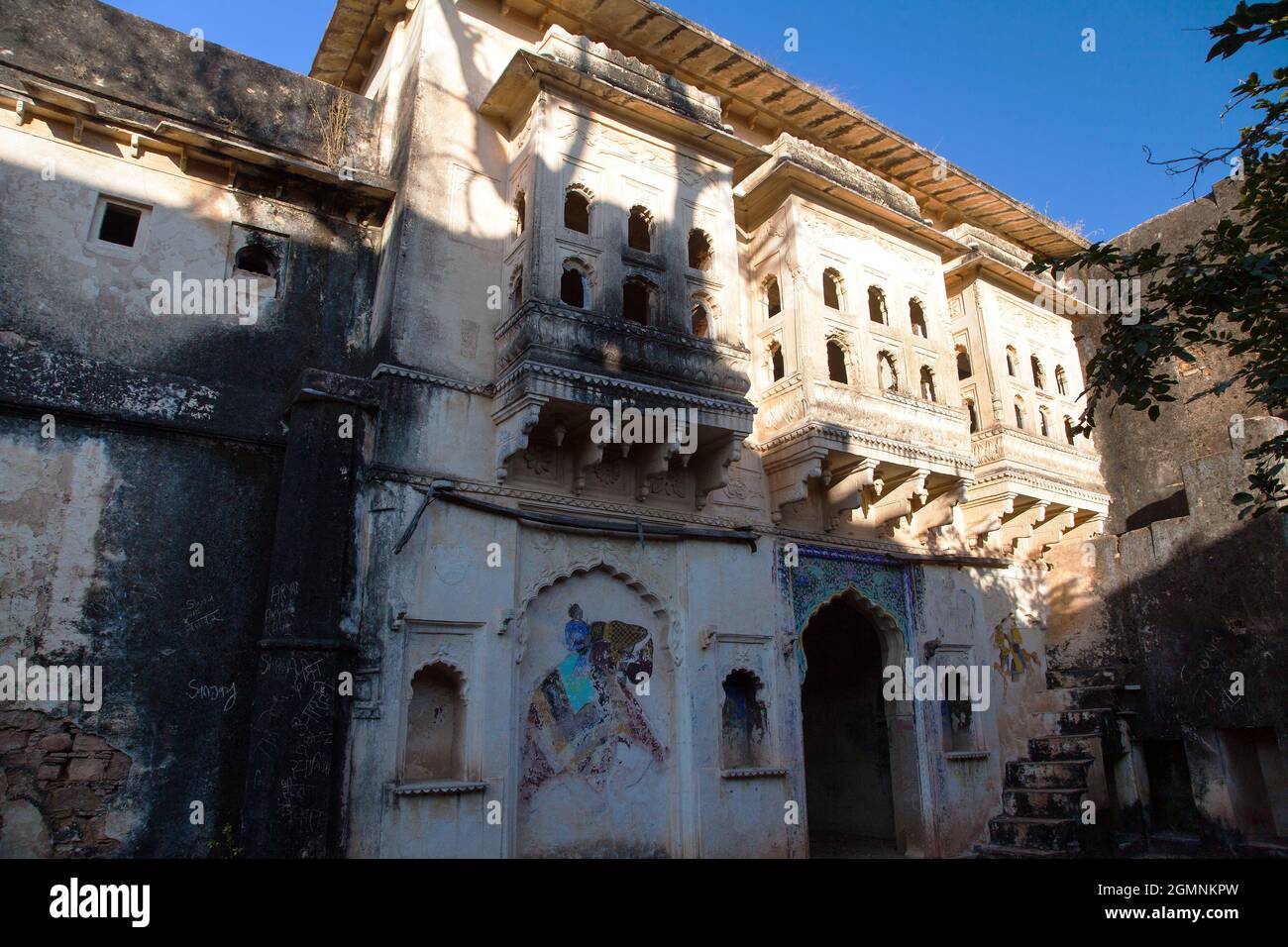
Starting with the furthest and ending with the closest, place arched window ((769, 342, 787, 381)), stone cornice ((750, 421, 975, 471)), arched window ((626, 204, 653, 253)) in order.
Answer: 1. arched window ((769, 342, 787, 381))
2. stone cornice ((750, 421, 975, 471))
3. arched window ((626, 204, 653, 253))

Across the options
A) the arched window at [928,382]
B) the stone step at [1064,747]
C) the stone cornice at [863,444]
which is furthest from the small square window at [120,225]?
the stone step at [1064,747]

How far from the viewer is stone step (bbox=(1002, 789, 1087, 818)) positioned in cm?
1097

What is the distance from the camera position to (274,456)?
8070mm

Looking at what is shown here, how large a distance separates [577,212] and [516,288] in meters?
1.76

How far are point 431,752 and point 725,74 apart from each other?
926 centimetres

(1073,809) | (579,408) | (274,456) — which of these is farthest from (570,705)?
(1073,809)

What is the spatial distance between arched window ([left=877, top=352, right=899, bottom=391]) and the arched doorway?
3239 mm

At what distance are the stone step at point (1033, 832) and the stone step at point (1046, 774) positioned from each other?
1.61 feet

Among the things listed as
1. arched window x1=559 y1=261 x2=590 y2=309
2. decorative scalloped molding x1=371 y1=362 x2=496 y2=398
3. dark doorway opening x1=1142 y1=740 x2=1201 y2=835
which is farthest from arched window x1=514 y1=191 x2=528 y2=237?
dark doorway opening x1=1142 y1=740 x2=1201 y2=835

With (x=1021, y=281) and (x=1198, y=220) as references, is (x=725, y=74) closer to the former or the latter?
(x=1021, y=281)

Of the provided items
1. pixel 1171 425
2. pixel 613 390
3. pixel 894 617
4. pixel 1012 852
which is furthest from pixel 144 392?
pixel 1171 425

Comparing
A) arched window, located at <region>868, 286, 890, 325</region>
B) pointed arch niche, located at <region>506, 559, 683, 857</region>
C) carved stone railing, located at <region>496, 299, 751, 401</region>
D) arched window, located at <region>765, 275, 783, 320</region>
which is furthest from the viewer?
arched window, located at <region>868, 286, 890, 325</region>

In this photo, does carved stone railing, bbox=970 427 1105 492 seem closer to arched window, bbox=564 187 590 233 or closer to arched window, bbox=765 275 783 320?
arched window, bbox=765 275 783 320

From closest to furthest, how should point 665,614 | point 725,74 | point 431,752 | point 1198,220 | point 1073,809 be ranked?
1. point 431,752
2. point 665,614
3. point 1073,809
4. point 725,74
5. point 1198,220
